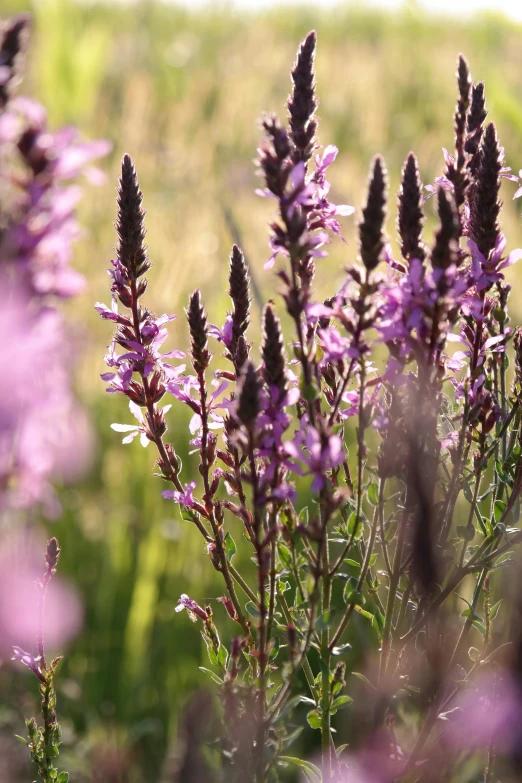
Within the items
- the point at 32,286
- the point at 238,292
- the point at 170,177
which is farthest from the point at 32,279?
the point at 170,177

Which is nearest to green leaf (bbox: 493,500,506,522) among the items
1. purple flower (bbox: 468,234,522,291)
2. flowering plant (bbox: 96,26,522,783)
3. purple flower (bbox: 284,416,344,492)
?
flowering plant (bbox: 96,26,522,783)

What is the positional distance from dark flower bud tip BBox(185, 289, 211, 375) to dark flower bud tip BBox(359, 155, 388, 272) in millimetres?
219

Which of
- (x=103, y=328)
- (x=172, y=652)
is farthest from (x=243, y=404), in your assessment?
(x=103, y=328)

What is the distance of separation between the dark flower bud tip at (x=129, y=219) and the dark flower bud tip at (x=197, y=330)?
6 cm

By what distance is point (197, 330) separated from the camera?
0.93m

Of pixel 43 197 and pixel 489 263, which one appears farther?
pixel 489 263

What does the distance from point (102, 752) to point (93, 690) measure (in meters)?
1.53

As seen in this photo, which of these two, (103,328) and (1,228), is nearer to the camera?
(1,228)


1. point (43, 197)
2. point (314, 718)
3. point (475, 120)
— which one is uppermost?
point (475, 120)

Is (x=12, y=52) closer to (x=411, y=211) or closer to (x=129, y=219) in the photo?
(x=129, y=219)

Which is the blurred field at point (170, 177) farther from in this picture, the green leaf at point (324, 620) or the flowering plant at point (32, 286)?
the green leaf at point (324, 620)

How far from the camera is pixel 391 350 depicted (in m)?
0.87

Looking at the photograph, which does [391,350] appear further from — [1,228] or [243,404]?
[1,228]

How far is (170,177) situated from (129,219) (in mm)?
5888
